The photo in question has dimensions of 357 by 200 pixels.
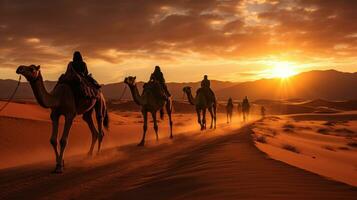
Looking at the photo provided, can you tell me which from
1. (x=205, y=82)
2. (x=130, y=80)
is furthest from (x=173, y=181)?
(x=205, y=82)

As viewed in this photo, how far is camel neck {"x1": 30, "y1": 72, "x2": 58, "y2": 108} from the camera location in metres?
9.09

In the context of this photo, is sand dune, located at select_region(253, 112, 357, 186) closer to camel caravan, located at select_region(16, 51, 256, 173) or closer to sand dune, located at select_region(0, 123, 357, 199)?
sand dune, located at select_region(0, 123, 357, 199)

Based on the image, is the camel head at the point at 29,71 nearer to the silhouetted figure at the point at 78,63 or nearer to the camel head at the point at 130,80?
the silhouetted figure at the point at 78,63

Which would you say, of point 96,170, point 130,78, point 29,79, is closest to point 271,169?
point 96,170

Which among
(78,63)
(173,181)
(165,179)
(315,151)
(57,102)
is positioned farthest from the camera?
(315,151)

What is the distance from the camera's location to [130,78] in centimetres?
1460


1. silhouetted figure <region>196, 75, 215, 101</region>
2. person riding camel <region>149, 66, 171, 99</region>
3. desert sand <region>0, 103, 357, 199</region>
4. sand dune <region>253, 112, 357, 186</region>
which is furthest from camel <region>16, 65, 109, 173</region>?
silhouetted figure <region>196, 75, 215, 101</region>

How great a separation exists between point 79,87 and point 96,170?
259 cm

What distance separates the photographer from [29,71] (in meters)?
8.73

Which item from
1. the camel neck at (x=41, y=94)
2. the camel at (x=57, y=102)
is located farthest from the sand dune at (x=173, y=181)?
the camel neck at (x=41, y=94)

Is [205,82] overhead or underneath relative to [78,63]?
underneath

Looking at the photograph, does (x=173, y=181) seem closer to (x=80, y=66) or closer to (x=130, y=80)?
(x=80, y=66)

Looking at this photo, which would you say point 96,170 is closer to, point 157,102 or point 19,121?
point 157,102

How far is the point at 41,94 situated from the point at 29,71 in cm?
74
